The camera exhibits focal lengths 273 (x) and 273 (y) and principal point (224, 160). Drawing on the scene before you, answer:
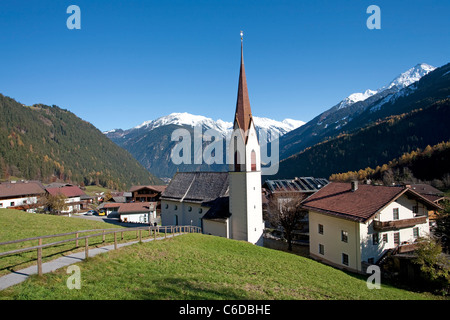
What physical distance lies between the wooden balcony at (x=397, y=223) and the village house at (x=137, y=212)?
48.0 metres

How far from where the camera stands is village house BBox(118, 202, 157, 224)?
63.0 metres

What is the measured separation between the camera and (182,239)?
2175 centimetres

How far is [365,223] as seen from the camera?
24391 mm

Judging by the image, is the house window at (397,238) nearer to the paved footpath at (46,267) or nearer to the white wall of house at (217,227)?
the white wall of house at (217,227)

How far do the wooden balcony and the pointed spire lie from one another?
17333 mm

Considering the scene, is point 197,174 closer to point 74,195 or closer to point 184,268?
point 184,268

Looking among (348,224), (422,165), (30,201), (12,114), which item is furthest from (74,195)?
(12,114)

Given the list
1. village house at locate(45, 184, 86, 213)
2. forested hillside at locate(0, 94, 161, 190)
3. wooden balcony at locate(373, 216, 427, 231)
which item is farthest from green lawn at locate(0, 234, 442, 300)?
forested hillside at locate(0, 94, 161, 190)

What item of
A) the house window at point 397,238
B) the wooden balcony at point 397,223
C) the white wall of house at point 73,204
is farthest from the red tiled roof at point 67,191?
the house window at point 397,238

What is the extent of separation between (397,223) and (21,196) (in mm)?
83515

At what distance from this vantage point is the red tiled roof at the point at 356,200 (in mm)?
25297

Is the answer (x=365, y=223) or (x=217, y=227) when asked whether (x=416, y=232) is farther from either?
Answer: (x=217, y=227)

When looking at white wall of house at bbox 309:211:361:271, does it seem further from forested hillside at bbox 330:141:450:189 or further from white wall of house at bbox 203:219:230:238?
forested hillside at bbox 330:141:450:189
